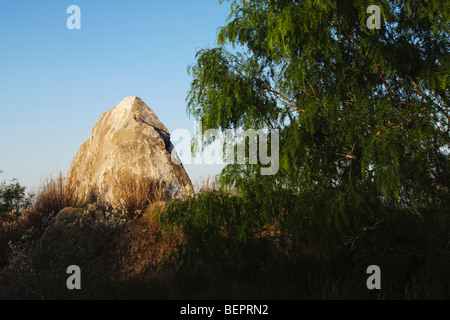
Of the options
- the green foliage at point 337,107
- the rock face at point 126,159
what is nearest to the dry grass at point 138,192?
the rock face at point 126,159

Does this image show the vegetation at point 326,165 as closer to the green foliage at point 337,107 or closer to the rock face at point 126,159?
the green foliage at point 337,107

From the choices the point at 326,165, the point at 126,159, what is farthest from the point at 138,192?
the point at 326,165

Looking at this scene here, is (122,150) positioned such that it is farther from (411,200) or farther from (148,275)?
(411,200)

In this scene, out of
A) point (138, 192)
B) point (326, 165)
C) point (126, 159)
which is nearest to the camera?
point (326, 165)

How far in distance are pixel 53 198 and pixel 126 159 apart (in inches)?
86.7

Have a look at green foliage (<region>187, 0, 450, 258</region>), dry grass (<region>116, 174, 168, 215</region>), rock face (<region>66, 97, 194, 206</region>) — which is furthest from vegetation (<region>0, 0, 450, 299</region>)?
rock face (<region>66, 97, 194, 206</region>)

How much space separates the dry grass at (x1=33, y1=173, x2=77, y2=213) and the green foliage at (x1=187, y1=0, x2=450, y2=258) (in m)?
7.13

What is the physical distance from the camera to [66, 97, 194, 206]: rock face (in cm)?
1170

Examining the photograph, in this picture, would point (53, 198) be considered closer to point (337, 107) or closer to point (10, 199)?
point (10, 199)

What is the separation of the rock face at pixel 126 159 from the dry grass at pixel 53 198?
27 centimetres

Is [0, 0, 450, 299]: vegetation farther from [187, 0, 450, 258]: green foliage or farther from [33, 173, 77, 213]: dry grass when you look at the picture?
[33, 173, 77, 213]: dry grass

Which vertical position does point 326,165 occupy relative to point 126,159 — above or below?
below

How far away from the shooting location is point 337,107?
5.91 metres

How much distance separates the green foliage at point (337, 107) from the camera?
5207 mm
